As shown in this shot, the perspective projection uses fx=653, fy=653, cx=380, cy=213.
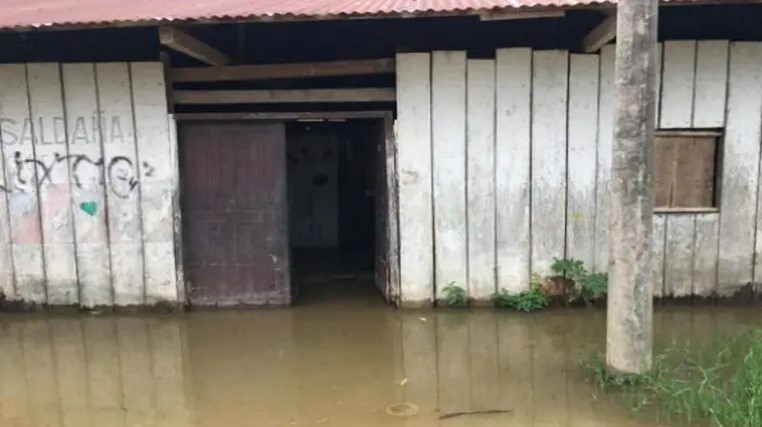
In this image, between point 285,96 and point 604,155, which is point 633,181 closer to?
point 604,155

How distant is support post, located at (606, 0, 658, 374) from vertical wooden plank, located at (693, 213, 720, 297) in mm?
2518

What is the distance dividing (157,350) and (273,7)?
3171 mm

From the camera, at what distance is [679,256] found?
21.1ft

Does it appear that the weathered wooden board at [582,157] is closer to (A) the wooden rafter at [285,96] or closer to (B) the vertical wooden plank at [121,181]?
(A) the wooden rafter at [285,96]

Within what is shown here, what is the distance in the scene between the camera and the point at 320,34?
6965 millimetres

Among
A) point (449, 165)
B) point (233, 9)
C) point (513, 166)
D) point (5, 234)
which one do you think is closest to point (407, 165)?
point (449, 165)

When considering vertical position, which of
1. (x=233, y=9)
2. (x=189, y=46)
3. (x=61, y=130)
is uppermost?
(x=233, y=9)

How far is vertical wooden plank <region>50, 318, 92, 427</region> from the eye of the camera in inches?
167

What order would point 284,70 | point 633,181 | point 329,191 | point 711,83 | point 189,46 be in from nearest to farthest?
point 633,181, point 189,46, point 711,83, point 284,70, point 329,191

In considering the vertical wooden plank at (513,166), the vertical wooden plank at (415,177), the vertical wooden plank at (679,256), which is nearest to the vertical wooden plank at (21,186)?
the vertical wooden plank at (415,177)

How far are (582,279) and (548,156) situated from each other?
1.24 m

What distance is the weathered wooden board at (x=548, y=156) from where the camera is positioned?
20.5 feet

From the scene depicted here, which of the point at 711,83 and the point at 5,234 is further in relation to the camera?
the point at 5,234

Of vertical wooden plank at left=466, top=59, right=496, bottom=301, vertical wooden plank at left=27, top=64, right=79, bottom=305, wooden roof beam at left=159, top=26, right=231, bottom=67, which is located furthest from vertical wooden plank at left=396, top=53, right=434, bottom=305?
vertical wooden plank at left=27, top=64, right=79, bottom=305
